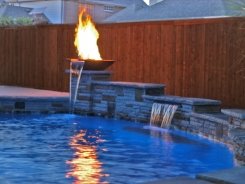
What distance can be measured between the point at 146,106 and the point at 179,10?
12.8 m

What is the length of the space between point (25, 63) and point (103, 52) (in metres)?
4.10

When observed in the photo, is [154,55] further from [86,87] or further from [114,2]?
[114,2]

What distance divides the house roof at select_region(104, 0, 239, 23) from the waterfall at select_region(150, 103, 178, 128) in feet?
34.9

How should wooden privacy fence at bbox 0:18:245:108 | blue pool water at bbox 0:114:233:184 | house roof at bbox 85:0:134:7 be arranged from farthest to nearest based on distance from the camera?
house roof at bbox 85:0:134:7, wooden privacy fence at bbox 0:18:245:108, blue pool water at bbox 0:114:233:184

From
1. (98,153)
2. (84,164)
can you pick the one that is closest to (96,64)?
(98,153)

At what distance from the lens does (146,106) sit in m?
12.6

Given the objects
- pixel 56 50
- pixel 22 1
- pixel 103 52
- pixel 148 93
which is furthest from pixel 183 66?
pixel 22 1

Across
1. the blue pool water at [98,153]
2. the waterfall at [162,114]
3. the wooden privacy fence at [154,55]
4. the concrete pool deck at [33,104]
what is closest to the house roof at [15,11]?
the wooden privacy fence at [154,55]

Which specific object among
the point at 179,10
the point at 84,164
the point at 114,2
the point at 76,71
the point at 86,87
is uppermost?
the point at 114,2

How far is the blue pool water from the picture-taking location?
693 cm

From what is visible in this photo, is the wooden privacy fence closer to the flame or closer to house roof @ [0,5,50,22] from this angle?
the flame

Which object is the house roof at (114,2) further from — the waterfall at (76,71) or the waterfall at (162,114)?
the waterfall at (162,114)

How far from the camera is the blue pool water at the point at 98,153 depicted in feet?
22.7

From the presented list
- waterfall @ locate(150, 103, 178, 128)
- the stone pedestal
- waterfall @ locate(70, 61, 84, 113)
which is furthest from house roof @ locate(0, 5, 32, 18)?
waterfall @ locate(150, 103, 178, 128)
